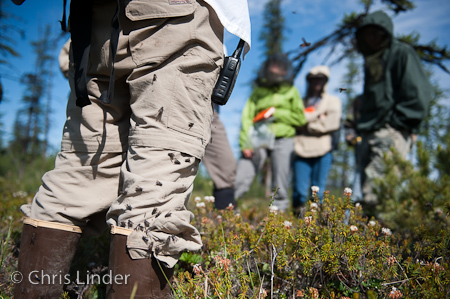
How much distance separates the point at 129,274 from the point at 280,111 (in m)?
4.34

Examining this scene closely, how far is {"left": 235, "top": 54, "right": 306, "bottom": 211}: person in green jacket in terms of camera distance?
17.4ft

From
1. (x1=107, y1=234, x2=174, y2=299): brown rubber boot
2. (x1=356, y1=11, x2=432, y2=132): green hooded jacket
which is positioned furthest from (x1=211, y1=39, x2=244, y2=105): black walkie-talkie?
(x1=356, y1=11, x2=432, y2=132): green hooded jacket

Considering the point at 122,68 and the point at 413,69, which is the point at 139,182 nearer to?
the point at 122,68

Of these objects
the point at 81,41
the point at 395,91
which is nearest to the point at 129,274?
the point at 81,41

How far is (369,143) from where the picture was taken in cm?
454

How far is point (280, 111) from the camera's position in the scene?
5270 millimetres

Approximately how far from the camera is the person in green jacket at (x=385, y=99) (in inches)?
161

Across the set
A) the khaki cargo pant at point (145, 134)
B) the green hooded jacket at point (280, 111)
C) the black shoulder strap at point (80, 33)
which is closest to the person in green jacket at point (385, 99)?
the green hooded jacket at point (280, 111)

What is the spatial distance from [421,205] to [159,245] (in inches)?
130

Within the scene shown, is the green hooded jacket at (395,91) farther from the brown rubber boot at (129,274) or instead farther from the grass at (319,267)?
the brown rubber boot at (129,274)

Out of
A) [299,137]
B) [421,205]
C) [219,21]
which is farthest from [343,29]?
[219,21]

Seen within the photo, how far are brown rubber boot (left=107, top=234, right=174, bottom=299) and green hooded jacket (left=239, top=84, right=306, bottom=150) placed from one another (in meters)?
4.14

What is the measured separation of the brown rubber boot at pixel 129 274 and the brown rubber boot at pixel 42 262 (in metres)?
0.40

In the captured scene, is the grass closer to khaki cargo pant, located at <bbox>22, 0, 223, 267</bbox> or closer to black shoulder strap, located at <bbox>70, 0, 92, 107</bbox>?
khaki cargo pant, located at <bbox>22, 0, 223, 267</bbox>
